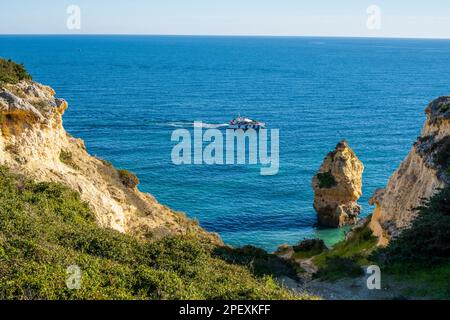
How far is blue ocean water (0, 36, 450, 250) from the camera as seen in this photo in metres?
55.5

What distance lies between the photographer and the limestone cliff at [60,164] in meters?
30.2

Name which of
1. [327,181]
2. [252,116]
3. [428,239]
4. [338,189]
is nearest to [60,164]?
[428,239]

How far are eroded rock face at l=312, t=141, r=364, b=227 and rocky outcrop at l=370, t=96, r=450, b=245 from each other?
66.3ft

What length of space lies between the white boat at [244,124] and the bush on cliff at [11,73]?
2093 inches

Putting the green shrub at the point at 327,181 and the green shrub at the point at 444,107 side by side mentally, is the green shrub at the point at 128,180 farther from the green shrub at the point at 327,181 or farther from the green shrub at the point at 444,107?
the green shrub at the point at 444,107

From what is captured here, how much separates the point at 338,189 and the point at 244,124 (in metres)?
37.6

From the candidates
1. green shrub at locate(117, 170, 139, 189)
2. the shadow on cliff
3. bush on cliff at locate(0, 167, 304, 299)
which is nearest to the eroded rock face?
green shrub at locate(117, 170, 139, 189)

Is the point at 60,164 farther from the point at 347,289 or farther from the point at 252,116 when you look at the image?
the point at 252,116

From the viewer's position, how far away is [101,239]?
2220 cm

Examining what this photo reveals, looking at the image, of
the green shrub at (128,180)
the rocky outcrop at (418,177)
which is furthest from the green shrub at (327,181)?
the green shrub at (128,180)

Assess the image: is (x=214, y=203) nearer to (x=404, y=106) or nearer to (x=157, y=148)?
(x=157, y=148)
